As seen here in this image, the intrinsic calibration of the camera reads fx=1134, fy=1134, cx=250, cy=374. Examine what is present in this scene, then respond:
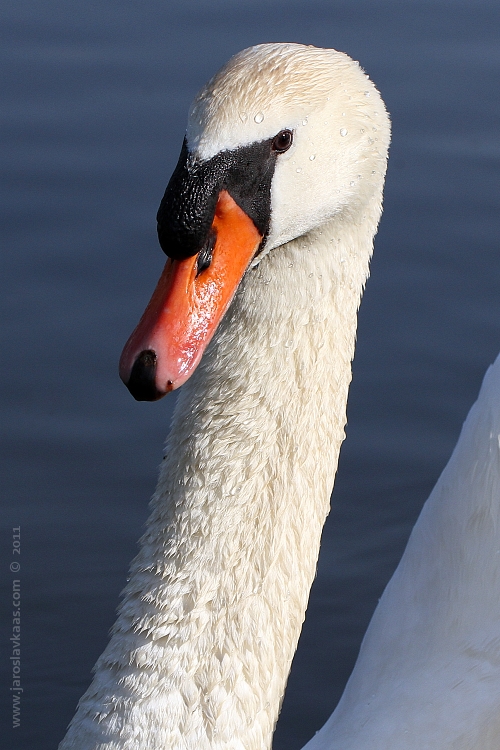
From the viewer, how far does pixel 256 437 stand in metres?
2.97

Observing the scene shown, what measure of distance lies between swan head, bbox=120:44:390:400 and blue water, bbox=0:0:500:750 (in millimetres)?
2192

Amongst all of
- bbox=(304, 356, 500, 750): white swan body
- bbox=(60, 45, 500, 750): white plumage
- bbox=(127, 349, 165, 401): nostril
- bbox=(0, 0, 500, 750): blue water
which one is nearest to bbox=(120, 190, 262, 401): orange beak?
bbox=(127, 349, 165, 401): nostril

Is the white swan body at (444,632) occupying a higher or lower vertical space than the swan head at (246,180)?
lower

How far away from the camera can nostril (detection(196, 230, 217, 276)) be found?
2.64 m

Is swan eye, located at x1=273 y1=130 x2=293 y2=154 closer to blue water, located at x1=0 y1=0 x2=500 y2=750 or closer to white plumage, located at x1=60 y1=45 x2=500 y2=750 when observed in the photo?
white plumage, located at x1=60 y1=45 x2=500 y2=750

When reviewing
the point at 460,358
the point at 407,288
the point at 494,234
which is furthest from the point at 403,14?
the point at 460,358

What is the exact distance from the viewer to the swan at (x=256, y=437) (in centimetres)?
271

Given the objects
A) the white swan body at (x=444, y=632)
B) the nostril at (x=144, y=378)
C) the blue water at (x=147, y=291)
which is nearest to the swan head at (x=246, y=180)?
the nostril at (x=144, y=378)

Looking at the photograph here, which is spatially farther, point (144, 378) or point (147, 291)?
point (147, 291)

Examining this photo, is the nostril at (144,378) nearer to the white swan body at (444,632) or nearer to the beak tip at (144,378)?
the beak tip at (144,378)

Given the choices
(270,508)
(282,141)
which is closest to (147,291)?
(270,508)

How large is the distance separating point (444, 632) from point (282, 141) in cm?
147

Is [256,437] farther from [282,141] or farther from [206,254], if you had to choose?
[282,141]

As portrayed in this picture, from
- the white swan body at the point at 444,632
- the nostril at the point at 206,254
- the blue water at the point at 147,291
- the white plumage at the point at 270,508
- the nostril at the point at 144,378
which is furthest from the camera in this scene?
the blue water at the point at 147,291
